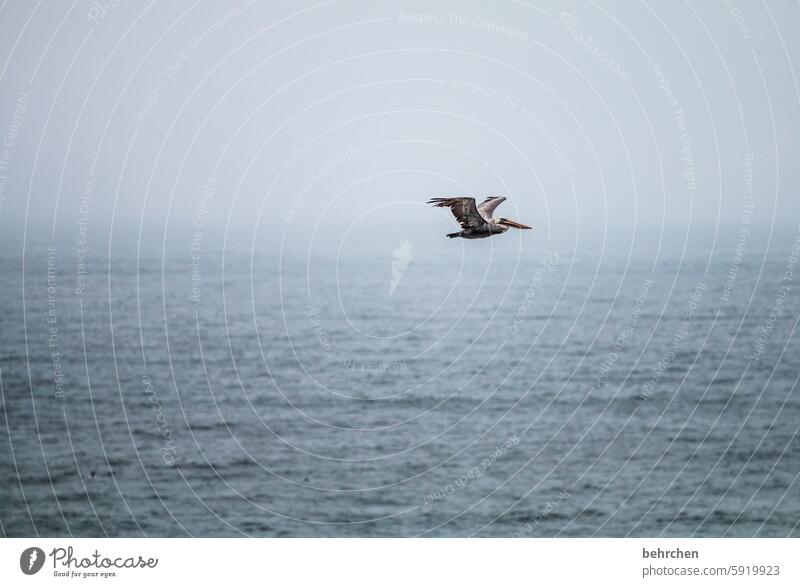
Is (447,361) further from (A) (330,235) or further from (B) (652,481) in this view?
(A) (330,235)

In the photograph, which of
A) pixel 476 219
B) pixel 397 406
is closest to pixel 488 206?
pixel 476 219

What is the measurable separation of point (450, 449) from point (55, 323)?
16895 mm

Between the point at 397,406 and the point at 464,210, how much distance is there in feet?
42.2

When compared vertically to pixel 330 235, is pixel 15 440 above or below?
below

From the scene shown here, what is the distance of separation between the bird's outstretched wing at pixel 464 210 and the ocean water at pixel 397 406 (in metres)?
6.14

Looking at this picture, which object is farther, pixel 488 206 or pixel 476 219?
pixel 488 206

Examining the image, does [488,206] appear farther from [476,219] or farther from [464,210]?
[464,210]

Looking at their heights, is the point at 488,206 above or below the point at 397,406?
above

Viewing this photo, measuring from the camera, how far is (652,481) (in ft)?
67.2

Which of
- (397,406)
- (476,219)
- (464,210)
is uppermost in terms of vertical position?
(464,210)

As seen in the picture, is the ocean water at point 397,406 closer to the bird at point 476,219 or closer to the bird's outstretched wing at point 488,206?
the bird at point 476,219

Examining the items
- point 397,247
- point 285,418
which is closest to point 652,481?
point 285,418

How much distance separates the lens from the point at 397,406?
2603cm

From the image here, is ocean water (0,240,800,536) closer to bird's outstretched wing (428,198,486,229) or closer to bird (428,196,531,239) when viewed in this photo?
bird (428,196,531,239)
